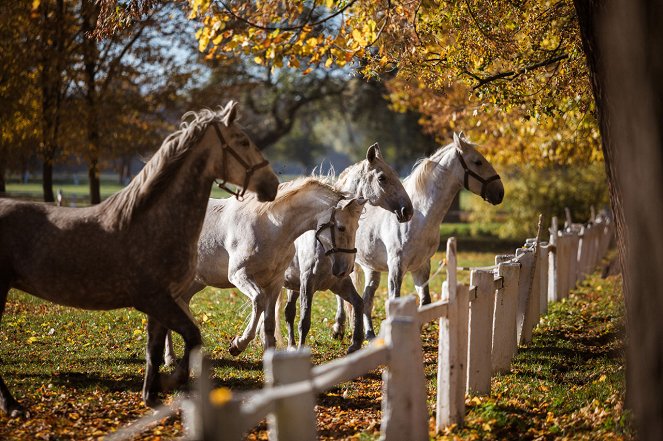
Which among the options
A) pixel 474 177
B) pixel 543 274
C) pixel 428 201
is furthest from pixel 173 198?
pixel 543 274

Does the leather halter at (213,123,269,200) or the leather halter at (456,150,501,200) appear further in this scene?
the leather halter at (456,150,501,200)

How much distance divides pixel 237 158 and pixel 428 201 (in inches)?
201

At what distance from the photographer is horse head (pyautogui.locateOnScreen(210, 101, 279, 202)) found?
22.0 ft

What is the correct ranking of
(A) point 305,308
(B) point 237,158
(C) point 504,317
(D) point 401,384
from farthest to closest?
(A) point 305,308, (C) point 504,317, (B) point 237,158, (D) point 401,384

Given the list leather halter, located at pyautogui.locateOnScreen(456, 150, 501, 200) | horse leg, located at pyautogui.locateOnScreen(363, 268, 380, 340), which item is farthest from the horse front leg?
leather halter, located at pyautogui.locateOnScreen(456, 150, 501, 200)

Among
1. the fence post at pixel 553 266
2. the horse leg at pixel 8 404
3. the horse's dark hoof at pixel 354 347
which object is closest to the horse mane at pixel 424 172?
the horse's dark hoof at pixel 354 347

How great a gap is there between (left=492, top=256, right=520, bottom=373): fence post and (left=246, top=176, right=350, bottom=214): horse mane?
2.15 m

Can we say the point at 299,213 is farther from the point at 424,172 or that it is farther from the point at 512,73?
the point at 512,73

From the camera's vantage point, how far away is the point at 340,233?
913 centimetres

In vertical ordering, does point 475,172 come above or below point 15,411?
above

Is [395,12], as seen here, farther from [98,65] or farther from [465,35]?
[98,65]

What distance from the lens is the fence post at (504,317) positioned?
28.4 feet

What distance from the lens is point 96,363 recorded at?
914 cm

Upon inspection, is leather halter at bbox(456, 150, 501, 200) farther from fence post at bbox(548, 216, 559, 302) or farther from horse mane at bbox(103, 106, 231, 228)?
horse mane at bbox(103, 106, 231, 228)
